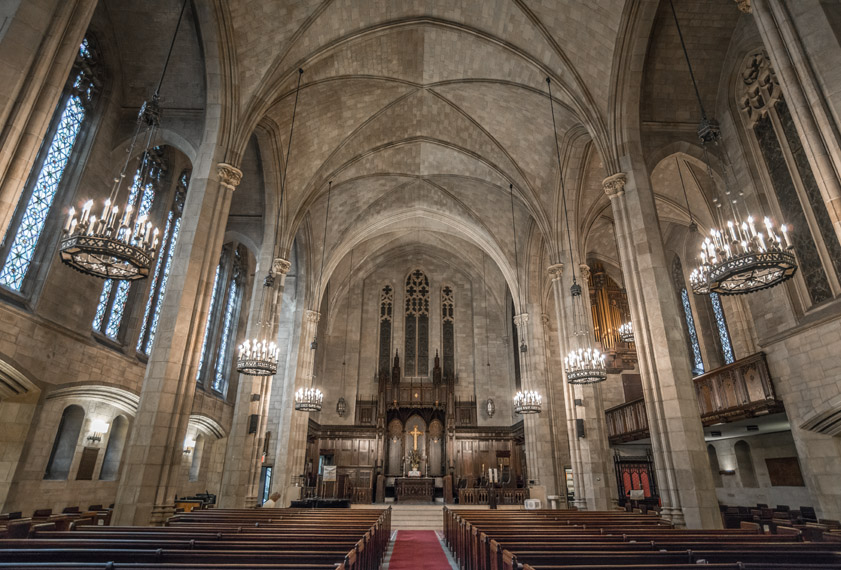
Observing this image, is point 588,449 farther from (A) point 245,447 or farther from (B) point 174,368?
(B) point 174,368

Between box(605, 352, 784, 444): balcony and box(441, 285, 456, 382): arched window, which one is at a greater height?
box(441, 285, 456, 382): arched window

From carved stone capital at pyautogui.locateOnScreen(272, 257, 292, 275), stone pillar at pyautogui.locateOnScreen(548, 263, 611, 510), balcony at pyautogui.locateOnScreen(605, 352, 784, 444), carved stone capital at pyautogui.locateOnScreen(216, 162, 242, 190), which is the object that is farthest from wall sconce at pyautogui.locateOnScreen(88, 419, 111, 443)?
balcony at pyautogui.locateOnScreen(605, 352, 784, 444)

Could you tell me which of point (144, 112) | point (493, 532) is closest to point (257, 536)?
point (493, 532)

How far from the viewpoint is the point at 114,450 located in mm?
14242

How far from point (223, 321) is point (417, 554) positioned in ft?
44.0

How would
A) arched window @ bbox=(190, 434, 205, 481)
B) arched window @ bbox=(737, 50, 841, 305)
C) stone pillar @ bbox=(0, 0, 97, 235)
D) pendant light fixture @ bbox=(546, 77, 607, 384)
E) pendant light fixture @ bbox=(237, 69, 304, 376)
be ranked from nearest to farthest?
stone pillar @ bbox=(0, 0, 97, 235) < arched window @ bbox=(737, 50, 841, 305) < pendant light fixture @ bbox=(237, 69, 304, 376) < pendant light fixture @ bbox=(546, 77, 607, 384) < arched window @ bbox=(190, 434, 205, 481)

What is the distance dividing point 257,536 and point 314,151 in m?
14.1

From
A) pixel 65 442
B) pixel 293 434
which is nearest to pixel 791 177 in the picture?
pixel 293 434

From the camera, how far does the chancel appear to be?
6.30 meters

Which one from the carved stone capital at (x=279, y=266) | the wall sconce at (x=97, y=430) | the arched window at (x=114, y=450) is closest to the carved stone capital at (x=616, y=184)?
the carved stone capital at (x=279, y=266)

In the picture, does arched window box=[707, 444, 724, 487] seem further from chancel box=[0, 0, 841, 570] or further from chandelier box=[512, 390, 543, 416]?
chandelier box=[512, 390, 543, 416]

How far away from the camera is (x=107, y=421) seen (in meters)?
13.7

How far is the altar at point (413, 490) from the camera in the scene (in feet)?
73.7

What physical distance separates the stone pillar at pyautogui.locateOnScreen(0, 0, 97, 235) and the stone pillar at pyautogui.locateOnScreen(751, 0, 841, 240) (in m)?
9.51
